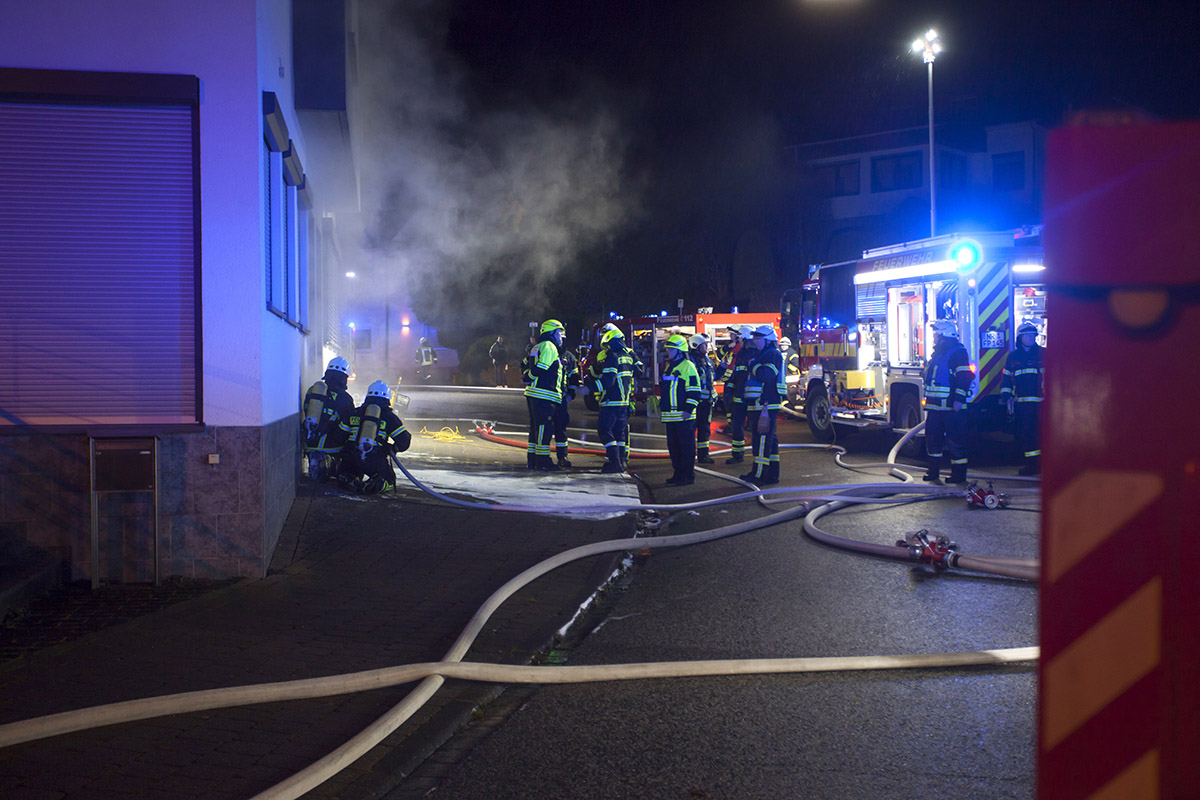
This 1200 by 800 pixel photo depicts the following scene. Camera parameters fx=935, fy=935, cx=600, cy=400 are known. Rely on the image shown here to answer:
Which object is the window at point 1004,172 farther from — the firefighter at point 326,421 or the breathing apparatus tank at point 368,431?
the breathing apparatus tank at point 368,431

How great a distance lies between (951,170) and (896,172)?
258cm

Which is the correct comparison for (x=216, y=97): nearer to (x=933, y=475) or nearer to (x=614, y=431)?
(x=614, y=431)

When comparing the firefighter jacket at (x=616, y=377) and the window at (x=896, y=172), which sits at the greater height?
the window at (x=896, y=172)

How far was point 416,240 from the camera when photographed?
21500 mm

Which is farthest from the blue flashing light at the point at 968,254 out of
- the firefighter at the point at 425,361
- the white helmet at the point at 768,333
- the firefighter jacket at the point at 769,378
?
the firefighter at the point at 425,361

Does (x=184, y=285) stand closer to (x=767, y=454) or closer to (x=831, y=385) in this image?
(x=767, y=454)

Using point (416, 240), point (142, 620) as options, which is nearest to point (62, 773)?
point (142, 620)

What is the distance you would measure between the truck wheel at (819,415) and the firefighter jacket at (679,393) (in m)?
5.38

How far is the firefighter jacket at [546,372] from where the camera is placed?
459 inches

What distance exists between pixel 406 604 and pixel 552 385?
6512mm

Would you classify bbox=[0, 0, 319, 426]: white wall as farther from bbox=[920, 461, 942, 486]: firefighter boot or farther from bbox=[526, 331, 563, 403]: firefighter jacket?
bbox=[920, 461, 942, 486]: firefighter boot

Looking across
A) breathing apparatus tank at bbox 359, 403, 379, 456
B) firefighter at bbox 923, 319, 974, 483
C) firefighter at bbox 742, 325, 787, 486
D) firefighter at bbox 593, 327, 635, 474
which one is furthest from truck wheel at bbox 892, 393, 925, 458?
breathing apparatus tank at bbox 359, 403, 379, 456

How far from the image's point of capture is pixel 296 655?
4.38 m

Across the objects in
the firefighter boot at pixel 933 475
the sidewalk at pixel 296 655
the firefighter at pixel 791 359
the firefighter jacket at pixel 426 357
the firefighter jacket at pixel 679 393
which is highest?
the firefighter jacket at pixel 426 357
